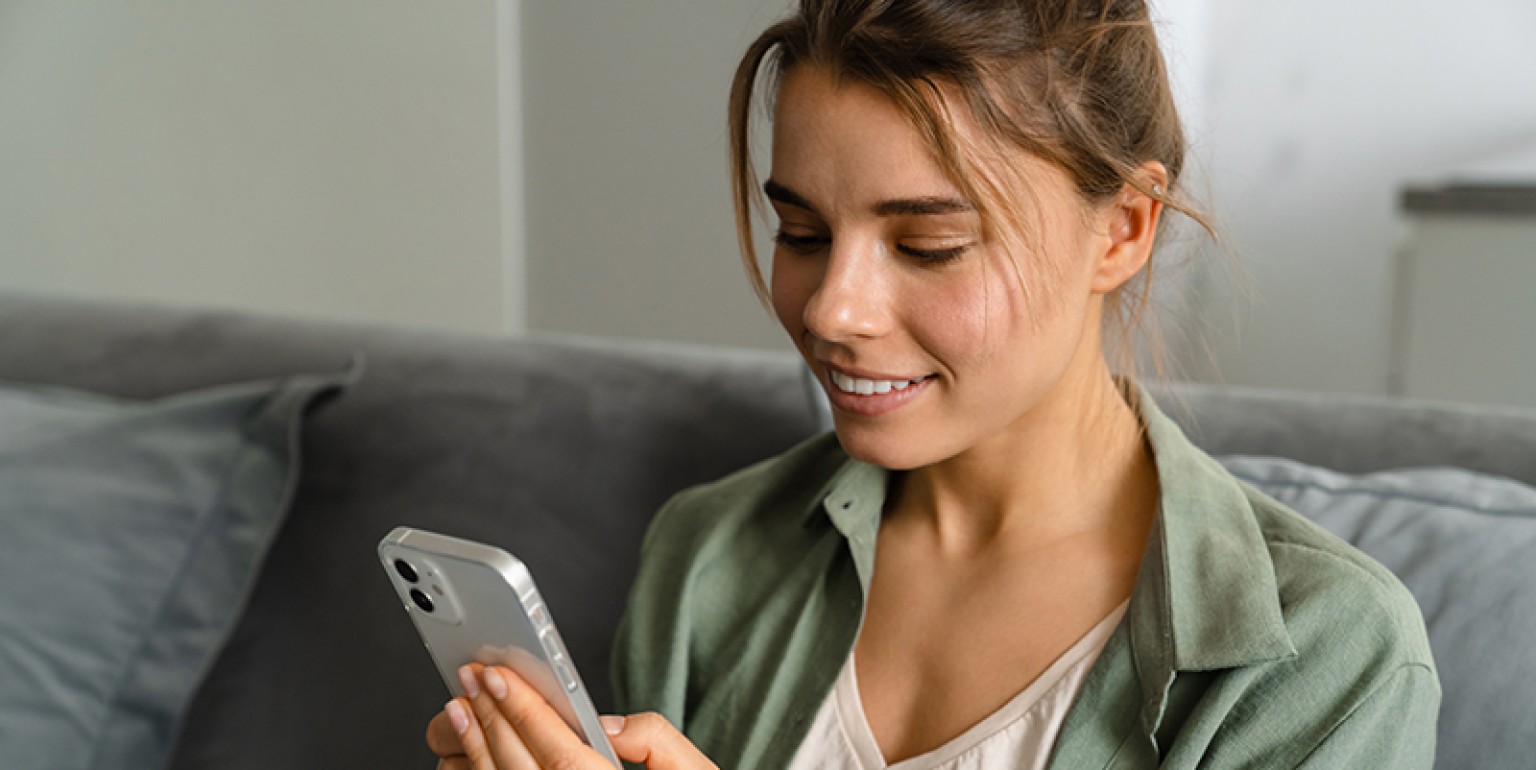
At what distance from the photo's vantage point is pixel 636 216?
181 cm

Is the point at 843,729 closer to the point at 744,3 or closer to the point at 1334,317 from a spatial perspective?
the point at 744,3

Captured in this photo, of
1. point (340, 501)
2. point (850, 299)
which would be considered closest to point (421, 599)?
point (850, 299)

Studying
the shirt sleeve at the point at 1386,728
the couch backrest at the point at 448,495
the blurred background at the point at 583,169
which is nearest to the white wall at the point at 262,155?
the blurred background at the point at 583,169

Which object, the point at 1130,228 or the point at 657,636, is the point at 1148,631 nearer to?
the point at 1130,228

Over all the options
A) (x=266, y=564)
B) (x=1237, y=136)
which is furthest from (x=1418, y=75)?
(x=266, y=564)

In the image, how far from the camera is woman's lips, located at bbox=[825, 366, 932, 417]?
0.88 meters

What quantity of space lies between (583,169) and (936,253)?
1.09 meters

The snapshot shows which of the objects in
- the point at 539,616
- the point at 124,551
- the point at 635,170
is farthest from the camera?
the point at 635,170

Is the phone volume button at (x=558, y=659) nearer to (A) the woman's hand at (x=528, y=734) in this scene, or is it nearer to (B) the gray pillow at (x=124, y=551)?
(A) the woman's hand at (x=528, y=734)

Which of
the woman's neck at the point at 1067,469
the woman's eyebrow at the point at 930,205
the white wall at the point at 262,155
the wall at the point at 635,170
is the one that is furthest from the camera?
the white wall at the point at 262,155

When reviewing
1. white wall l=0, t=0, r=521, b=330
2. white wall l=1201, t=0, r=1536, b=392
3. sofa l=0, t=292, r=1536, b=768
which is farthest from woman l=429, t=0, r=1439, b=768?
white wall l=1201, t=0, r=1536, b=392

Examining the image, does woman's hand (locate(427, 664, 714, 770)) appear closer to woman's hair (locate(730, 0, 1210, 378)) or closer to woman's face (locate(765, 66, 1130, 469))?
woman's face (locate(765, 66, 1130, 469))

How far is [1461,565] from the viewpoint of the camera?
3.06 feet

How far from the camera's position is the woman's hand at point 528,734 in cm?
76
